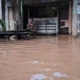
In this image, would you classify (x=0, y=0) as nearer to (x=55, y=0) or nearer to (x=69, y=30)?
(x=55, y=0)

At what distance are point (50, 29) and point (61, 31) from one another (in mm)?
1063

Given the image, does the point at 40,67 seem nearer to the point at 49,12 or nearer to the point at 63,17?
the point at 63,17

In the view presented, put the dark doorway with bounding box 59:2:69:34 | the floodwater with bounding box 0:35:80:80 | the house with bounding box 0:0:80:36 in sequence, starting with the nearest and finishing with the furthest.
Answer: the floodwater with bounding box 0:35:80:80, the house with bounding box 0:0:80:36, the dark doorway with bounding box 59:2:69:34

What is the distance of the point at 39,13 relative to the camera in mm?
29359

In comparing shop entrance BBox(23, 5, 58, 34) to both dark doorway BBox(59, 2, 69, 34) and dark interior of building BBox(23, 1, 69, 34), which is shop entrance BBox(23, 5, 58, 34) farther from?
dark doorway BBox(59, 2, 69, 34)

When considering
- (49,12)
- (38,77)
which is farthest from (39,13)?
(38,77)

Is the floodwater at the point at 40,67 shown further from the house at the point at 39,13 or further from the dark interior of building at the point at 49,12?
the dark interior of building at the point at 49,12

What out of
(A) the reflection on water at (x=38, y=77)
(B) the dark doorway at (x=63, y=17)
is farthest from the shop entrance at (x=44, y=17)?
(A) the reflection on water at (x=38, y=77)

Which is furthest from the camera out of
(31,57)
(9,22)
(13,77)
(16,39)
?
(9,22)

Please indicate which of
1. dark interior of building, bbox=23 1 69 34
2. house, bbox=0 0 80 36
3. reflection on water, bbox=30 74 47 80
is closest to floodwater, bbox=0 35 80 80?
reflection on water, bbox=30 74 47 80

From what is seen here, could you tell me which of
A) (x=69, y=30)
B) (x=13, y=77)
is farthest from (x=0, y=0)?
(x=13, y=77)

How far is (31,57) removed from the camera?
13.3 meters

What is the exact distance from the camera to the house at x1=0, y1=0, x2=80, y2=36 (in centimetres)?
2797

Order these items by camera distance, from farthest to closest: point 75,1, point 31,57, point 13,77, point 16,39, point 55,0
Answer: point 55,0 → point 75,1 → point 16,39 → point 31,57 → point 13,77
